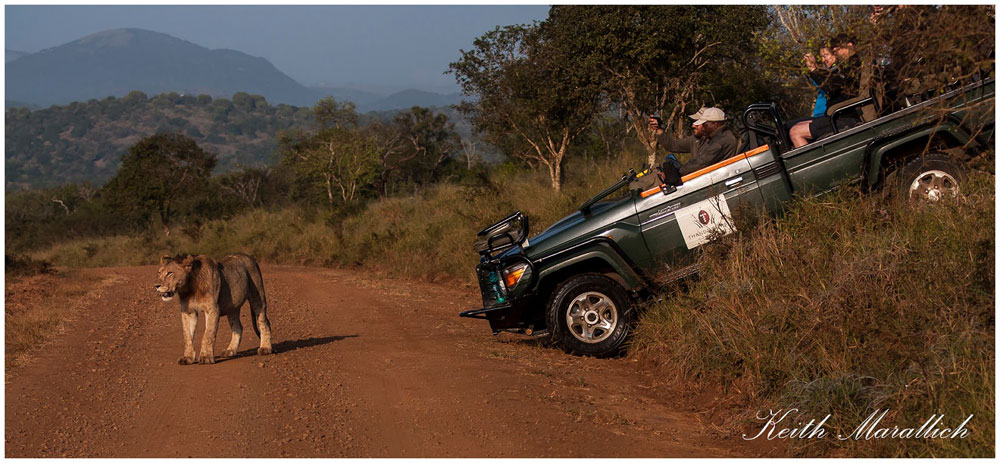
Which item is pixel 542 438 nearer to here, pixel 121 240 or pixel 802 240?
pixel 802 240

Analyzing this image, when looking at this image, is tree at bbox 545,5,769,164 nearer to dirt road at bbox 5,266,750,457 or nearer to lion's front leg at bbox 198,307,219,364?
dirt road at bbox 5,266,750,457

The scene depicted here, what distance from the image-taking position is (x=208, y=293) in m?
8.60

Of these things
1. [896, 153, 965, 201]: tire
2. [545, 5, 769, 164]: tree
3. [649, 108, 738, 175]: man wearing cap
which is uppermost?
[545, 5, 769, 164]: tree

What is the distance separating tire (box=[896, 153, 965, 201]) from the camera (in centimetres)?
816

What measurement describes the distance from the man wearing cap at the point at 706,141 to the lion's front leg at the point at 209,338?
4.38m

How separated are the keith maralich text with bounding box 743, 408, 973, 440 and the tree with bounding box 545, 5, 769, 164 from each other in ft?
35.0

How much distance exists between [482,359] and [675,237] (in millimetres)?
2016

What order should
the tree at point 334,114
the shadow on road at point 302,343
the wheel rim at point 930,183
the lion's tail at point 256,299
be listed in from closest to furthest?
the wheel rim at point 930,183 → the lion's tail at point 256,299 → the shadow on road at point 302,343 → the tree at point 334,114

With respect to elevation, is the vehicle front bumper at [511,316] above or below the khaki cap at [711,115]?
below

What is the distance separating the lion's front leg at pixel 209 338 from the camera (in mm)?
8453

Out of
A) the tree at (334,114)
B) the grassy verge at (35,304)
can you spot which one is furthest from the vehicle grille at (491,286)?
the tree at (334,114)

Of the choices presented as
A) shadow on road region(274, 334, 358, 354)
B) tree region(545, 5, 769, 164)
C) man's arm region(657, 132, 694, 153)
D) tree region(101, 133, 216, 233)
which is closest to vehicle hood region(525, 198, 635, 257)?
man's arm region(657, 132, 694, 153)

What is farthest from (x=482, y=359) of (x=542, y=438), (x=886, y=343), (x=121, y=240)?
(x=121, y=240)

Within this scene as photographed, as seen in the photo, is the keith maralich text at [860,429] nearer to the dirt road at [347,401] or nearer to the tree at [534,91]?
the dirt road at [347,401]
